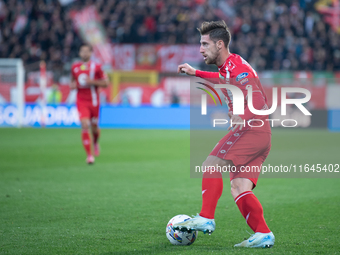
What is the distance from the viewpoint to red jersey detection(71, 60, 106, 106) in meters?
8.90

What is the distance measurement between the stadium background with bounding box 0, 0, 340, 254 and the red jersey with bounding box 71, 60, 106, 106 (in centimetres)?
125

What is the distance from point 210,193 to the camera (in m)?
3.59

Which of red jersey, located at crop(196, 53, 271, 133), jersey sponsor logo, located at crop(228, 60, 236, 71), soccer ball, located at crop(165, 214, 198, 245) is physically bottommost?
soccer ball, located at crop(165, 214, 198, 245)

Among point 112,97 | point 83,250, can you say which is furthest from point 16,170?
point 112,97

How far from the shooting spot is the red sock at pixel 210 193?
11.7ft

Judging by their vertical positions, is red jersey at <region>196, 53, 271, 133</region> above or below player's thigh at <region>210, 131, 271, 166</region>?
above

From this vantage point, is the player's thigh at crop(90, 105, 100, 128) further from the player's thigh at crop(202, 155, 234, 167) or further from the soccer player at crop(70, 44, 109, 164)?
Answer: the player's thigh at crop(202, 155, 234, 167)

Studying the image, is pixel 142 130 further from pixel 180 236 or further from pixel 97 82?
pixel 180 236

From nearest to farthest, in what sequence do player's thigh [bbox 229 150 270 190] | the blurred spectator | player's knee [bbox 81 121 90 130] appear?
player's thigh [bbox 229 150 270 190]
player's knee [bbox 81 121 90 130]
the blurred spectator

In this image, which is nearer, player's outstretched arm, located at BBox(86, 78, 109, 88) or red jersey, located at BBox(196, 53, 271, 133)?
red jersey, located at BBox(196, 53, 271, 133)

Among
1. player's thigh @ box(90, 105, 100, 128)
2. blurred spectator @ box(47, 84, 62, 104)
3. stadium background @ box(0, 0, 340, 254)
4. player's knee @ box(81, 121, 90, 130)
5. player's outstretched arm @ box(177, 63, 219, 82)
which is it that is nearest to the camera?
player's outstretched arm @ box(177, 63, 219, 82)

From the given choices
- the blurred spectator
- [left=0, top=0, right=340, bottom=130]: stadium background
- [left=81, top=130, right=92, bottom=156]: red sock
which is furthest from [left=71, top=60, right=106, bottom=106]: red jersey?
the blurred spectator

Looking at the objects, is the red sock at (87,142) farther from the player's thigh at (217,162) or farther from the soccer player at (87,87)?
the player's thigh at (217,162)

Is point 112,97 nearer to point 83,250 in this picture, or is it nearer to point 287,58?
point 287,58
